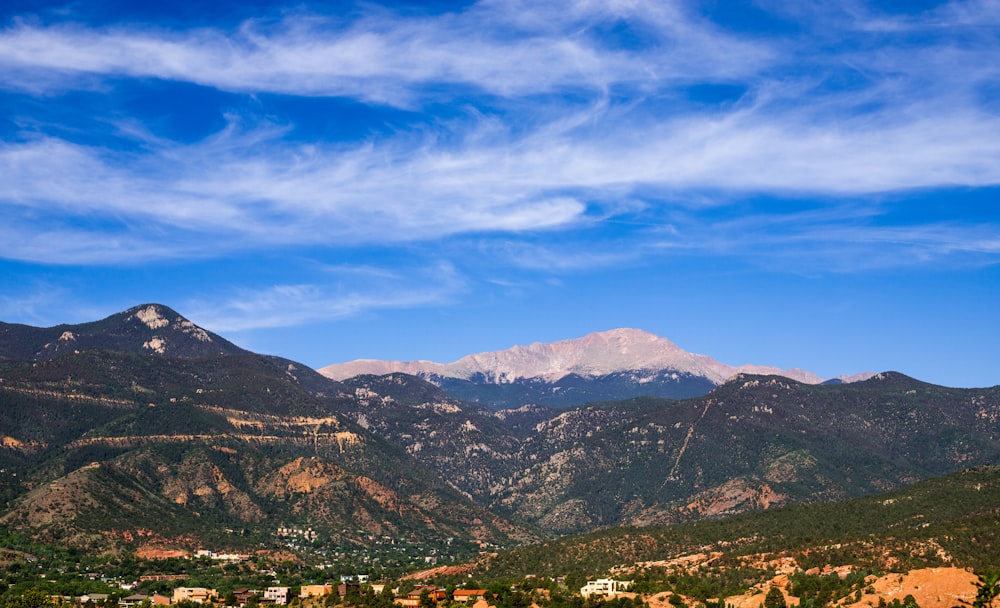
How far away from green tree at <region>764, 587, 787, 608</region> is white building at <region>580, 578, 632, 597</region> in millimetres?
27805

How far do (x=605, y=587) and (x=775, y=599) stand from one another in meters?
37.7

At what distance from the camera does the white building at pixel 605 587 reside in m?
186

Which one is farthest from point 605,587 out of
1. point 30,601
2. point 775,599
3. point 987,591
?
point 30,601

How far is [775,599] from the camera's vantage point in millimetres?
161375

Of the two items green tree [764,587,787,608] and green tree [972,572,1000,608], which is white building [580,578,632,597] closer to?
green tree [764,587,787,608]

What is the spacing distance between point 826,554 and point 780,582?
17036 mm

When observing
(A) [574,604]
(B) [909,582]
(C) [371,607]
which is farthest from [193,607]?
(B) [909,582]

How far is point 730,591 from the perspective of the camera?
174625 millimetres

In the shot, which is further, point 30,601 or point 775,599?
point 30,601

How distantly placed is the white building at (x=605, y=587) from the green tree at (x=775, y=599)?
2780 cm

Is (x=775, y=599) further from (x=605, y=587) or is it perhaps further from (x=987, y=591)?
(x=605, y=587)

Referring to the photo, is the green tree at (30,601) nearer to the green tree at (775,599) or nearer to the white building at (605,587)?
the white building at (605,587)

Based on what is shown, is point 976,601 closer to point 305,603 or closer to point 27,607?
point 305,603

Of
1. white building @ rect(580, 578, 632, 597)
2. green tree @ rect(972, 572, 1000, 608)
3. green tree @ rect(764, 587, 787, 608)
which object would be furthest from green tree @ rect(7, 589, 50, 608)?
green tree @ rect(972, 572, 1000, 608)
